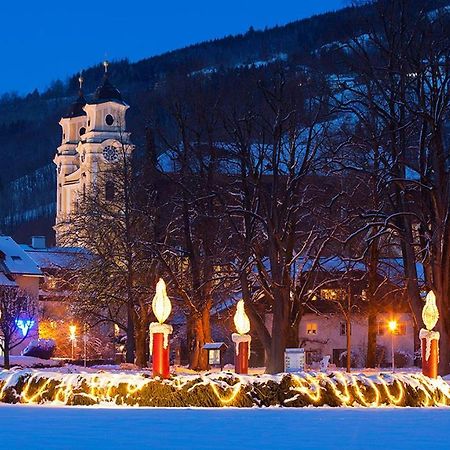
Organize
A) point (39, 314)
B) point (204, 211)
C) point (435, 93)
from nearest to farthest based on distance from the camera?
1. point (435, 93)
2. point (204, 211)
3. point (39, 314)

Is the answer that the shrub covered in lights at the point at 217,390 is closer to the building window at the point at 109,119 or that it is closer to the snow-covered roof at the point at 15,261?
the snow-covered roof at the point at 15,261

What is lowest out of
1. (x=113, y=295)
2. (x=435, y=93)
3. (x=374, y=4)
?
(x=113, y=295)

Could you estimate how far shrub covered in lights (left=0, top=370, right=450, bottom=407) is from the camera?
978 inches

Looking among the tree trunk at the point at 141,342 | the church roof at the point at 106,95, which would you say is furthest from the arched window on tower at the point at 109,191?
the church roof at the point at 106,95

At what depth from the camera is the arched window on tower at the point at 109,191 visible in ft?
202

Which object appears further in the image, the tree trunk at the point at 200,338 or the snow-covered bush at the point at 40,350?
the snow-covered bush at the point at 40,350

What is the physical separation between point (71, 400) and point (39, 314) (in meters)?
59.6

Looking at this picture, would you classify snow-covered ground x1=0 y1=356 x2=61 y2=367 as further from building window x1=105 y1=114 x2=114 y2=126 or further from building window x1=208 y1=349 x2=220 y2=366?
building window x1=105 y1=114 x2=114 y2=126

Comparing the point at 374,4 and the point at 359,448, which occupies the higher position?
the point at 374,4

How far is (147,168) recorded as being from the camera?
5678 centimetres

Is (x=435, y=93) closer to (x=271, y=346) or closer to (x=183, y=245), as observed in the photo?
(x=271, y=346)

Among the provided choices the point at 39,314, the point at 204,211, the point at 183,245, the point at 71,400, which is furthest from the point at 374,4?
the point at 39,314

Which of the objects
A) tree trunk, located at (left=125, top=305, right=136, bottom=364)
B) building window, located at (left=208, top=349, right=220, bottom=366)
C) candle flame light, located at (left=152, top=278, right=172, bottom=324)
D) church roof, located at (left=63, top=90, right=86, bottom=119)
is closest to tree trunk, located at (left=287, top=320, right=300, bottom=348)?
building window, located at (left=208, top=349, right=220, bottom=366)

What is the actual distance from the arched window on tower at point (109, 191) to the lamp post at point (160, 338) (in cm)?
3378
